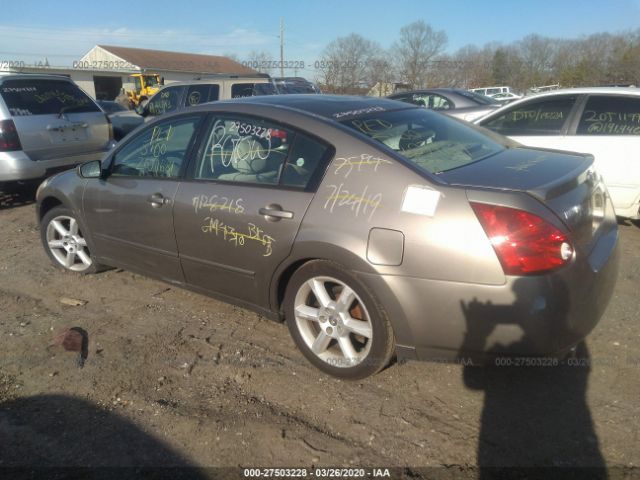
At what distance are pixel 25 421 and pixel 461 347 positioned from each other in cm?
229

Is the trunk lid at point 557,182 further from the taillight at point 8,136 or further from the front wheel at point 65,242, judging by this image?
the taillight at point 8,136

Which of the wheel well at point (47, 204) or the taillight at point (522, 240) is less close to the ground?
the taillight at point (522, 240)

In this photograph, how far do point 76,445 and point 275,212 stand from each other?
1.55m

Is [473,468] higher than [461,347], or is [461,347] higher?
[461,347]

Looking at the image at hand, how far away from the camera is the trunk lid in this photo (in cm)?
247

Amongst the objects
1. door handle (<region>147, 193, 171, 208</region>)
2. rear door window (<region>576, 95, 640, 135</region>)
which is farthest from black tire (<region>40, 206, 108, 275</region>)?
rear door window (<region>576, 95, 640, 135</region>)

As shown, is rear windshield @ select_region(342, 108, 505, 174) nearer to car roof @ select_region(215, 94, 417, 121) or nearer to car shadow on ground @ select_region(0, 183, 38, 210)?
car roof @ select_region(215, 94, 417, 121)

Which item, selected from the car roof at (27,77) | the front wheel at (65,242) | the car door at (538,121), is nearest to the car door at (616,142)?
the car door at (538,121)

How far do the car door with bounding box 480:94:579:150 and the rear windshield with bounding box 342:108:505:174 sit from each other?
247 cm

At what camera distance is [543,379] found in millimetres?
2902

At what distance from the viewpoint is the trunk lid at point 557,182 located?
8.10 feet

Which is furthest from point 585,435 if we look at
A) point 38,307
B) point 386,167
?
point 38,307

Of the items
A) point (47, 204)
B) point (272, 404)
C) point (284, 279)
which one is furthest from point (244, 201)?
point (47, 204)

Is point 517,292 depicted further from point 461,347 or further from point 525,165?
point 525,165
